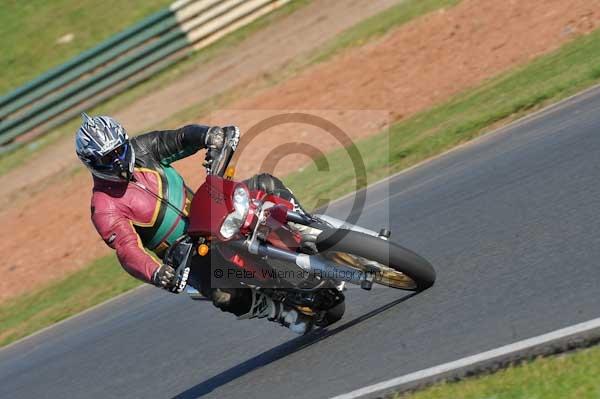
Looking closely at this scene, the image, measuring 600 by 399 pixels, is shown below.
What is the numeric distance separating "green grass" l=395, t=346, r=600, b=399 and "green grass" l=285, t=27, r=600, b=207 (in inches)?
237

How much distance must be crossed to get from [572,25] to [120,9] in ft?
42.9

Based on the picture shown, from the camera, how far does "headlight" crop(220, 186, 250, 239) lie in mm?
6145

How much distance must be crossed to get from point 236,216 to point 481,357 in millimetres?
1885

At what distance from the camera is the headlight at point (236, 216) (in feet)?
20.2

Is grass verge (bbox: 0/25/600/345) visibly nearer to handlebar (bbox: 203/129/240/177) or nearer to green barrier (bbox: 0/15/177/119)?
handlebar (bbox: 203/129/240/177)

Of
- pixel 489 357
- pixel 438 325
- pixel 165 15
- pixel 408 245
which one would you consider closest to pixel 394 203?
pixel 408 245

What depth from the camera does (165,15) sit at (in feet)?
66.5

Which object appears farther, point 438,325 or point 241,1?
point 241,1

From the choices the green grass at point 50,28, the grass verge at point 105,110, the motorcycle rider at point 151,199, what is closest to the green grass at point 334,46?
the grass verge at point 105,110

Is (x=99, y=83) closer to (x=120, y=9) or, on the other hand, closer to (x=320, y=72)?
(x=120, y=9)

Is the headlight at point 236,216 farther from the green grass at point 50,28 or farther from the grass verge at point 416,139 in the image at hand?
the green grass at point 50,28

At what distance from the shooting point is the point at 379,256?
616 centimetres

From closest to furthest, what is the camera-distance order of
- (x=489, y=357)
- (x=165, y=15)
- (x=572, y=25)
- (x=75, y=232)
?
(x=489, y=357)
(x=572, y=25)
(x=75, y=232)
(x=165, y=15)

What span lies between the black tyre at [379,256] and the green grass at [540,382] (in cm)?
124
